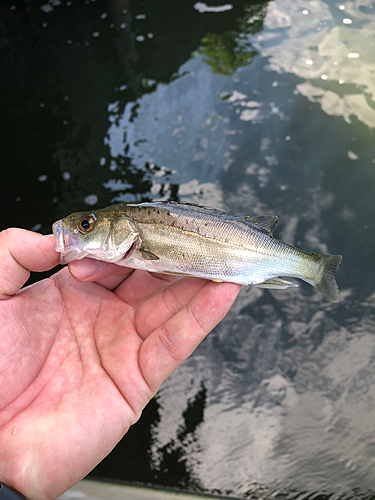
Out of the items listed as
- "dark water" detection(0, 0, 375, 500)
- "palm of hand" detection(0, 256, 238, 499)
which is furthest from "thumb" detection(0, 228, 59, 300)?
"dark water" detection(0, 0, 375, 500)

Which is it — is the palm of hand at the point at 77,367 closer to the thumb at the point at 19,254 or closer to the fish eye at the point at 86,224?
the thumb at the point at 19,254

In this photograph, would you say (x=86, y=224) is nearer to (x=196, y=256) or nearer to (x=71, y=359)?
(x=196, y=256)

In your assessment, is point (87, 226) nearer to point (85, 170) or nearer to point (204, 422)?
point (204, 422)

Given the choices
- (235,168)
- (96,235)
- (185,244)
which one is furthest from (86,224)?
(235,168)

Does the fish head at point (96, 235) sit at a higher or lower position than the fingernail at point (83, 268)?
higher

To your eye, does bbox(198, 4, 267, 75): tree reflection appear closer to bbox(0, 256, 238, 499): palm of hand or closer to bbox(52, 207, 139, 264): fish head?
bbox(52, 207, 139, 264): fish head

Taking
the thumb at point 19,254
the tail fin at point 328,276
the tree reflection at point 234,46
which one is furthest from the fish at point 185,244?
the tree reflection at point 234,46

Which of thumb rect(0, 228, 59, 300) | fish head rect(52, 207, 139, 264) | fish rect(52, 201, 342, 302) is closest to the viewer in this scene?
thumb rect(0, 228, 59, 300)
